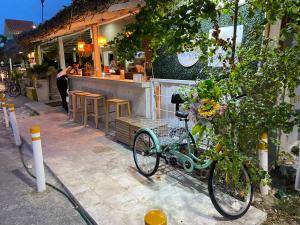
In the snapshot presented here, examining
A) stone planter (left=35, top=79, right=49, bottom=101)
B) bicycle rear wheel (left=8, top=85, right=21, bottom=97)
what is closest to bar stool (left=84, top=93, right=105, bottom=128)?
stone planter (left=35, top=79, right=49, bottom=101)

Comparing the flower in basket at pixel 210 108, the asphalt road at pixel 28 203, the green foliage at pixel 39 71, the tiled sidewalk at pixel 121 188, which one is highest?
the green foliage at pixel 39 71

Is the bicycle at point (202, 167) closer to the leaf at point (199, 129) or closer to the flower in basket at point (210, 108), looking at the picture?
the leaf at point (199, 129)

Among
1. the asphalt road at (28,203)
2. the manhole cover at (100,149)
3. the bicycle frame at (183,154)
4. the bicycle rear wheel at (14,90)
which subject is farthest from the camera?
the bicycle rear wheel at (14,90)

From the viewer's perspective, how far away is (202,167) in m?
2.90

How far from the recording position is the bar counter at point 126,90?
511 centimetres

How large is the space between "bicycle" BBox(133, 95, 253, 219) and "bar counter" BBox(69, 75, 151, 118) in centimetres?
146

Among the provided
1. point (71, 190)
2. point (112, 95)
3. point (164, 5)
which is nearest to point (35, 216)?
point (71, 190)

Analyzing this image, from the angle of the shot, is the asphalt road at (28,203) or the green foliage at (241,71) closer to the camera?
the green foliage at (241,71)

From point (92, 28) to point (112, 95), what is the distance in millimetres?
2493

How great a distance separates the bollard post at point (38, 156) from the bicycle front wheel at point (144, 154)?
128 centimetres

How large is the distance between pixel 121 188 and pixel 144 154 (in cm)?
59

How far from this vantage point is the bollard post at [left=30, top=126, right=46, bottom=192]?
3086 mm

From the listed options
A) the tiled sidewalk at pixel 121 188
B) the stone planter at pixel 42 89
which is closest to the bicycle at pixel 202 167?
the tiled sidewalk at pixel 121 188

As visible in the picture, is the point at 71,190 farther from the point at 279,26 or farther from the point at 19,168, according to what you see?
the point at 279,26
